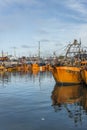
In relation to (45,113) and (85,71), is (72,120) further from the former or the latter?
(85,71)

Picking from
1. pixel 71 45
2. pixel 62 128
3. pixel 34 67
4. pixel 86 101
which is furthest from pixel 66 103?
pixel 34 67

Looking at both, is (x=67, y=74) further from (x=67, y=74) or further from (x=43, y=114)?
(x=43, y=114)

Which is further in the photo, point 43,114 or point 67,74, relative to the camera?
point 67,74

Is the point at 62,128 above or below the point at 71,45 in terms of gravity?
below

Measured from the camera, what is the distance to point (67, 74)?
49.4 m

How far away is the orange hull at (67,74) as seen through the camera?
49350 mm

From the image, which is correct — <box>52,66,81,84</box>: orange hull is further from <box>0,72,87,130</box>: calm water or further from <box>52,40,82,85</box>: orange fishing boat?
<box>0,72,87,130</box>: calm water

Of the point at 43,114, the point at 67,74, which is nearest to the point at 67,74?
the point at 67,74

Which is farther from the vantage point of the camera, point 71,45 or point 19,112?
point 71,45

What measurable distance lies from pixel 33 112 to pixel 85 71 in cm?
1924

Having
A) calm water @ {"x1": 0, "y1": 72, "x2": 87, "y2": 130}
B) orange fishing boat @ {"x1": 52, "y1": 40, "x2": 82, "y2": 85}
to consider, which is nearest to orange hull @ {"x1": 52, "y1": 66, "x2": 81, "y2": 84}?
orange fishing boat @ {"x1": 52, "y1": 40, "x2": 82, "y2": 85}

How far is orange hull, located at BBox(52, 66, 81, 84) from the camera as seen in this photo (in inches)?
1943

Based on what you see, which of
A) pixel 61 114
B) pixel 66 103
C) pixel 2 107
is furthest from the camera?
pixel 66 103

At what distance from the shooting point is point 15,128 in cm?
2064
